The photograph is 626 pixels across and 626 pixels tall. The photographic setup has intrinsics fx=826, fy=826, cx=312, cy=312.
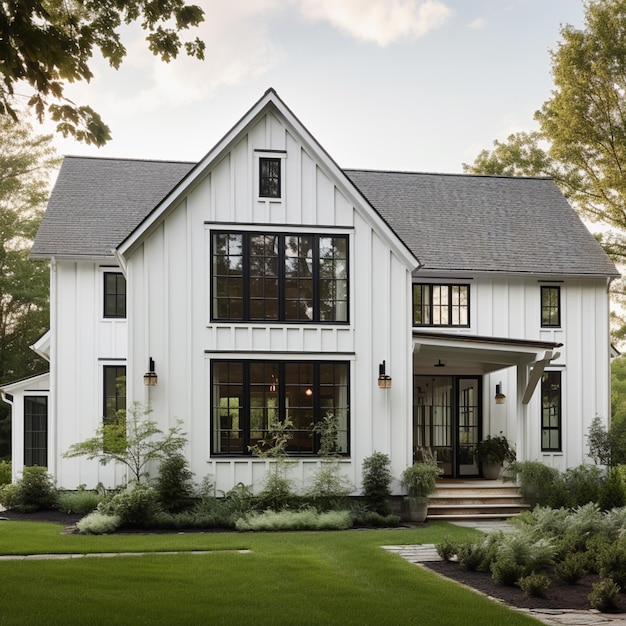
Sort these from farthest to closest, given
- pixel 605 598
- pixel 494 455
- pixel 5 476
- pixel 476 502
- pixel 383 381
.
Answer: pixel 5 476 → pixel 494 455 → pixel 476 502 → pixel 383 381 → pixel 605 598

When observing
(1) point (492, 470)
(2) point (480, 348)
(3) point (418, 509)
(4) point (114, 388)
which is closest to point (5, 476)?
(4) point (114, 388)

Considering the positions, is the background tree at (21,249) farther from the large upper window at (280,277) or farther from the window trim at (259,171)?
the window trim at (259,171)

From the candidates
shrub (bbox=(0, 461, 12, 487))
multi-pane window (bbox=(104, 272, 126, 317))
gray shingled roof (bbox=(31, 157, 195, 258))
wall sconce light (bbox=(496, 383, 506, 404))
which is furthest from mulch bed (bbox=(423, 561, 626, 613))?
shrub (bbox=(0, 461, 12, 487))

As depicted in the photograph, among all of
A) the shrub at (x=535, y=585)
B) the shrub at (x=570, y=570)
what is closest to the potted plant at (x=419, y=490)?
the shrub at (x=570, y=570)

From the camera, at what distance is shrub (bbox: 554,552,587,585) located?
30.0 feet

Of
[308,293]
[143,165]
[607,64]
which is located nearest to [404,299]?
[308,293]

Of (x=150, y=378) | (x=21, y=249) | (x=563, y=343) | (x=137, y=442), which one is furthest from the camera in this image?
(x=21, y=249)

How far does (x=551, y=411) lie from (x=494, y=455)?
218 cm

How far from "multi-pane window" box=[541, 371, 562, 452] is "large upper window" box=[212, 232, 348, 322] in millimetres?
6527

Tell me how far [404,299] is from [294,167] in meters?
3.45

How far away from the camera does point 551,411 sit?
66.2ft

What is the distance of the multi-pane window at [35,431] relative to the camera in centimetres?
2039

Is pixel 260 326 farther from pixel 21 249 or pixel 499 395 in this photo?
pixel 21 249

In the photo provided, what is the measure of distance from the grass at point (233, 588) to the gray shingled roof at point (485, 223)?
1001cm
